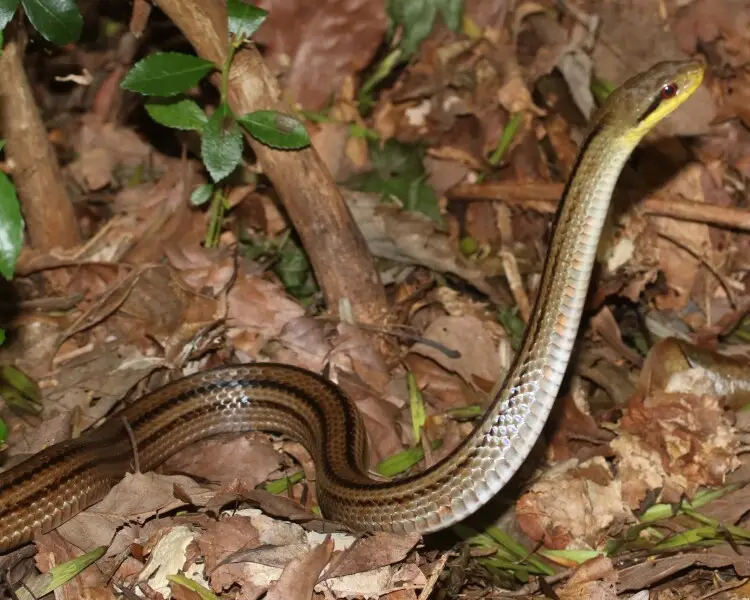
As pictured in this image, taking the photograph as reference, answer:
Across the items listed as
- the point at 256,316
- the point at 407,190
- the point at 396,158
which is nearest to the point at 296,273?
the point at 256,316

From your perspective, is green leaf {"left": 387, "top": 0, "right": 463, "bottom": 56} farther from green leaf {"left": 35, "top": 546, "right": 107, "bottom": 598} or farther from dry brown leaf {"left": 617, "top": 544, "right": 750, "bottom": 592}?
green leaf {"left": 35, "top": 546, "right": 107, "bottom": 598}

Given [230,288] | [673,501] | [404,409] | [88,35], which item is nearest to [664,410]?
[673,501]

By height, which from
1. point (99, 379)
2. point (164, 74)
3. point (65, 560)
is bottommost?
point (65, 560)

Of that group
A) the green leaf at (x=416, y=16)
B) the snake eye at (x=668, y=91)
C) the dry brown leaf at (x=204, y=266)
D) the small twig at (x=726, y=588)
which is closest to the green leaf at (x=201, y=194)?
the dry brown leaf at (x=204, y=266)

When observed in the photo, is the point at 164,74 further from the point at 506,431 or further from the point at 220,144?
the point at 506,431

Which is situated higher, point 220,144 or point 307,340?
point 220,144

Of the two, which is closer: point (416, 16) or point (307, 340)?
point (307, 340)
